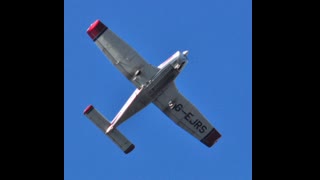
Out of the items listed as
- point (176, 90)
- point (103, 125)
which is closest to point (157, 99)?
point (176, 90)

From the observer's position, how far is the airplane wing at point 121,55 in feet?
107

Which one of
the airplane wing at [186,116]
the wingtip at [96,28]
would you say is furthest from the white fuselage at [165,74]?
the wingtip at [96,28]

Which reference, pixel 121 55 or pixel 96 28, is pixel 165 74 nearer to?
pixel 121 55

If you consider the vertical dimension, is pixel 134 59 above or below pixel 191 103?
above

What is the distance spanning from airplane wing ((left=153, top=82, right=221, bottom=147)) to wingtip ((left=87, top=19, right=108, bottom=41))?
5.18 meters

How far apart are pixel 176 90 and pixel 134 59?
3.50 meters

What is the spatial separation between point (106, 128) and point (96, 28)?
6182 mm

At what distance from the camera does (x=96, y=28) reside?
32406 millimetres

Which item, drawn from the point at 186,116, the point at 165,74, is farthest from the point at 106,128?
the point at 165,74

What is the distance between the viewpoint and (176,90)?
35.1m

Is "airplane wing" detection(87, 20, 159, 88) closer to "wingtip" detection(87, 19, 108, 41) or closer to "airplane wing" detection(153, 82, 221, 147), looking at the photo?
"wingtip" detection(87, 19, 108, 41)

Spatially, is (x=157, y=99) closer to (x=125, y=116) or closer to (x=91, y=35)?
(x=125, y=116)

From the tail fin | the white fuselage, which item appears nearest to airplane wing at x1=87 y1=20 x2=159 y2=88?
the white fuselage

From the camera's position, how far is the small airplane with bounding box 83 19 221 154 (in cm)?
3250
